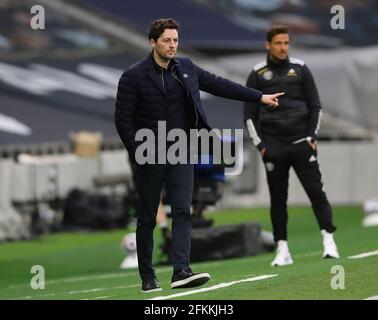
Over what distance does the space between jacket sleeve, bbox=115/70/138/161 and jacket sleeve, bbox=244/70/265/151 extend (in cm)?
284

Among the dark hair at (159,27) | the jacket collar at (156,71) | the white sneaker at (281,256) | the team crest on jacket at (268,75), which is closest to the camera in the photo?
the dark hair at (159,27)

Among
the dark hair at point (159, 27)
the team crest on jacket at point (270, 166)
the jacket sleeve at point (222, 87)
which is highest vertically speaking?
the dark hair at point (159, 27)

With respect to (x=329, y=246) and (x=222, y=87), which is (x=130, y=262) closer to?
(x=329, y=246)

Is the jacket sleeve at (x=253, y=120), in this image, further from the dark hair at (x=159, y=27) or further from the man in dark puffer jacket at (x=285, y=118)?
the dark hair at (x=159, y=27)

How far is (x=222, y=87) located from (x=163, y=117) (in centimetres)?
54

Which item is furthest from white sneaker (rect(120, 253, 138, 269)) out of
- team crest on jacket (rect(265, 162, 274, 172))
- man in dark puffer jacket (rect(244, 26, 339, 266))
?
team crest on jacket (rect(265, 162, 274, 172))

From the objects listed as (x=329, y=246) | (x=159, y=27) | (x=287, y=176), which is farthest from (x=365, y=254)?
(x=159, y=27)

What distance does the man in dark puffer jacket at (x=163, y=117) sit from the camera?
1006 centimetres

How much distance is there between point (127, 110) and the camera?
1005 cm

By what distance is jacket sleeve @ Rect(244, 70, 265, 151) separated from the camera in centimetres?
1280

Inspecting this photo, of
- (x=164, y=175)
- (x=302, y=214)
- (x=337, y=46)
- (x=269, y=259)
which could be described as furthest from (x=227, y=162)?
(x=337, y=46)

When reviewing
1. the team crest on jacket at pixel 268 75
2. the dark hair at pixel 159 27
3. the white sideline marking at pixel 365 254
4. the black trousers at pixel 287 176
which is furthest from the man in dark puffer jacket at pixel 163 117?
the white sideline marking at pixel 365 254

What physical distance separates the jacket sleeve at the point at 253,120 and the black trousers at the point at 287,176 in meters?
0.10

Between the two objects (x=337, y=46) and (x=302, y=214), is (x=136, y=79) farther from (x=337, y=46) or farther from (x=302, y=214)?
(x=337, y=46)
